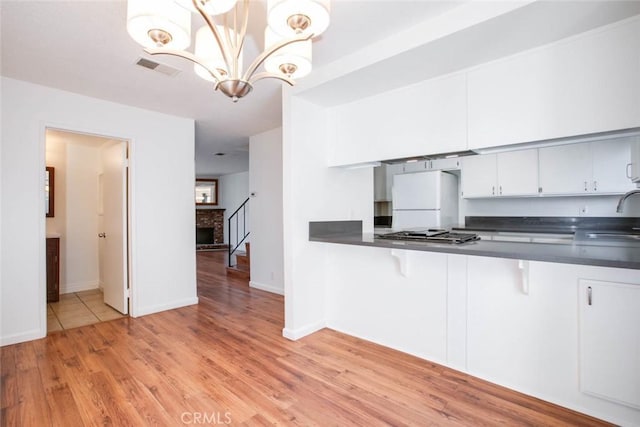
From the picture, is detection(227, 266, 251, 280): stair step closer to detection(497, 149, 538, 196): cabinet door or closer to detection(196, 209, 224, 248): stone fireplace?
detection(497, 149, 538, 196): cabinet door

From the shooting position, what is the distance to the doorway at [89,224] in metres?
3.70

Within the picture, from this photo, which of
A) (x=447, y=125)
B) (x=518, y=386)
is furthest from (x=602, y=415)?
(x=447, y=125)

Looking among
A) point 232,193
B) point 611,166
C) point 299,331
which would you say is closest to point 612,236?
point 611,166

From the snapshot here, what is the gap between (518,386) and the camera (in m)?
2.02

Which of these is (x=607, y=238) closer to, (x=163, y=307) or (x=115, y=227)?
(x=163, y=307)

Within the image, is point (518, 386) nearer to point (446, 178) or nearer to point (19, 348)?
point (446, 178)

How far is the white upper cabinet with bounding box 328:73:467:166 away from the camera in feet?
7.72

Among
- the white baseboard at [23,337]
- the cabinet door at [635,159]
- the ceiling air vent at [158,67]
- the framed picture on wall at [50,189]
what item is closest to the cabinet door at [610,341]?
the cabinet door at [635,159]

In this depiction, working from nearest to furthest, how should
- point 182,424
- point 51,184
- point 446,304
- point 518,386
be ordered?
point 182,424 < point 518,386 < point 446,304 < point 51,184

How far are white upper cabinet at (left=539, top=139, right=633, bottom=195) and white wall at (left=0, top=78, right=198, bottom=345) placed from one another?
3870mm

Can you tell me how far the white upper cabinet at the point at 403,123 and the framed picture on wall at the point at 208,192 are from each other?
8.21 meters

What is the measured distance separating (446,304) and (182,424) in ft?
6.24

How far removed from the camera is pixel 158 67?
2.63 meters

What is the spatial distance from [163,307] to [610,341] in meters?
4.13
